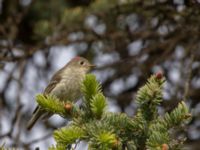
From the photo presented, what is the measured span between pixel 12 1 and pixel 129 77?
2.37m

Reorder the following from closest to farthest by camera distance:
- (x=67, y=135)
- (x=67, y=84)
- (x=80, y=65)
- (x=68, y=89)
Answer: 1. (x=67, y=135)
2. (x=68, y=89)
3. (x=67, y=84)
4. (x=80, y=65)

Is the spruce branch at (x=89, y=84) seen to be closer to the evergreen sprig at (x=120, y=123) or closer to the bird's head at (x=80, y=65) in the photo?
the evergreen sprig at (x=120, y=123)

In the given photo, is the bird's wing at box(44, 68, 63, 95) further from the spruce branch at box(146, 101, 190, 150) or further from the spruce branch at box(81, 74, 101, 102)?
the spruce branch at box(146, 101, 190, 150)

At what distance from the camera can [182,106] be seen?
9.20 feet

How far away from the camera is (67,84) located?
605 cm

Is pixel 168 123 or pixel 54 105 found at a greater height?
pixel 54 105

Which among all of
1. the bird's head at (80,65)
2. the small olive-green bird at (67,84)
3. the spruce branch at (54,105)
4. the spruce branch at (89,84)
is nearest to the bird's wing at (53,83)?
the small olive-green bird at (67,84)

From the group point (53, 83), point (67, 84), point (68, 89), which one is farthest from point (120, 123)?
point (53, 83)

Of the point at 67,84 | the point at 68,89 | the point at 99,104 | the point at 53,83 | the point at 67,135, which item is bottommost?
the point at 67,135

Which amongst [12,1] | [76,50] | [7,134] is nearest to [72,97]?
[7,134]

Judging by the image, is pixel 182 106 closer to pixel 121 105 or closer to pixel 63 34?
pixel 63 34

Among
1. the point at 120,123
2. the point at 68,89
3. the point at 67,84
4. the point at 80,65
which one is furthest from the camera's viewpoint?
the point at 80,65

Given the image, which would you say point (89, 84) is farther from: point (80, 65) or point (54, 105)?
point (80, 65)

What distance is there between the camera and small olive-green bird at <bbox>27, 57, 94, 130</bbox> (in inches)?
229
